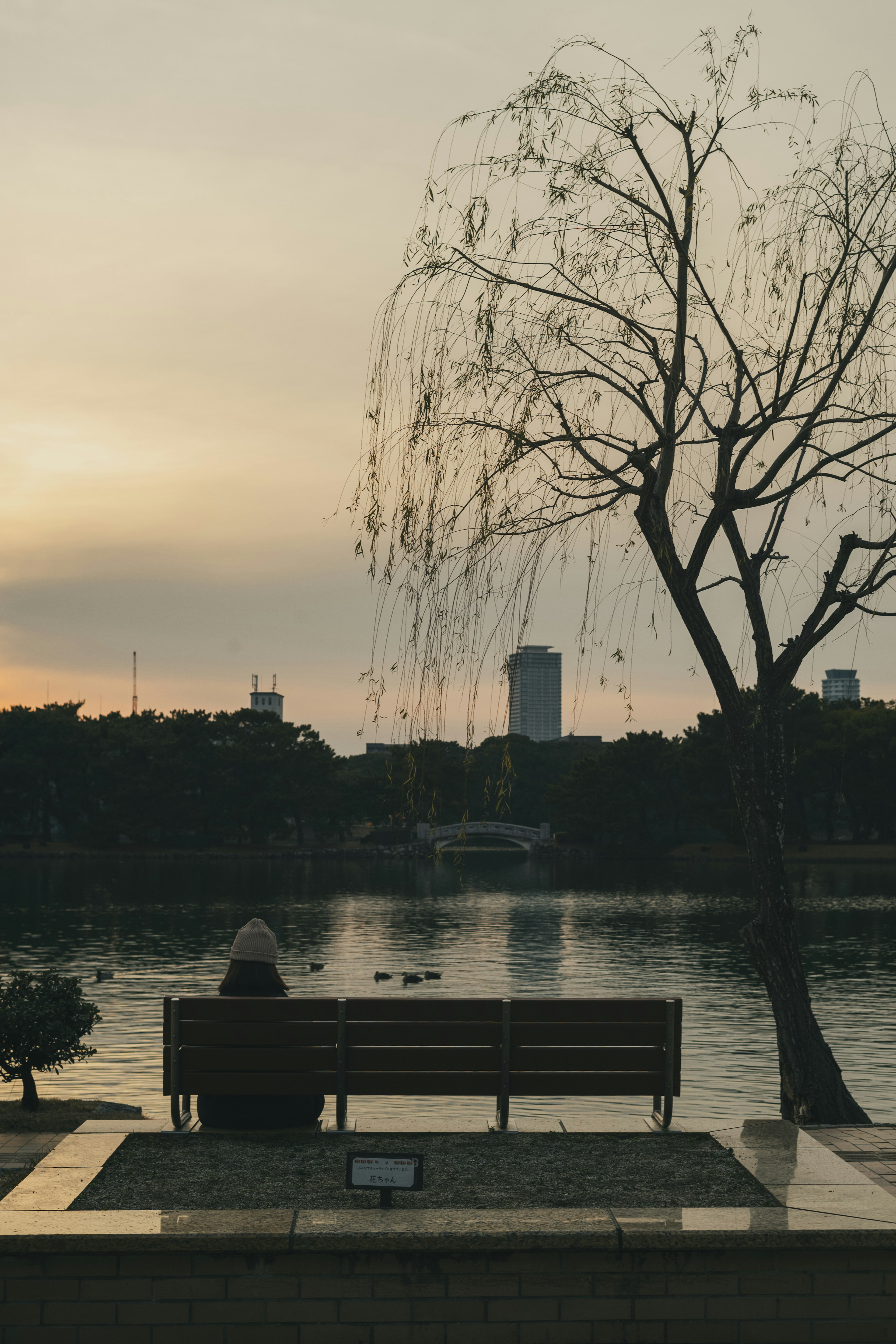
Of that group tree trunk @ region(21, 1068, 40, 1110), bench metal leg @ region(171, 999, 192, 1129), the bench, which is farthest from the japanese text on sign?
tree trunk @ region(21, 1068, 40, 1110)

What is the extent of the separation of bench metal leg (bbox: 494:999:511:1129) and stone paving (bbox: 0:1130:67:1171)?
3.50 meters

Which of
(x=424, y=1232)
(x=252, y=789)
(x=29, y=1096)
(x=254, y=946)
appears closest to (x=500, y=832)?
(x=252, y=789)

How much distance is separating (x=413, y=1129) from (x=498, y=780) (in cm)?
239

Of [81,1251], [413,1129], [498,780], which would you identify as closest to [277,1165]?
[413,1129]

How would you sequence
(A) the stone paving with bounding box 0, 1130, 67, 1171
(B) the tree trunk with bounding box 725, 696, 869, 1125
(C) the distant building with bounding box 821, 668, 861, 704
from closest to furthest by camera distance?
(A) the stone paving with bounding box 0, 1130, 67, 1171 < (B) the tree trunk with bounding box 725, 696, 869, 1125 < (C) the distant building with bounding box 821, 668, 861, 704

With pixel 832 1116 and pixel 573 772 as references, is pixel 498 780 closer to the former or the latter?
pixel 832 1116

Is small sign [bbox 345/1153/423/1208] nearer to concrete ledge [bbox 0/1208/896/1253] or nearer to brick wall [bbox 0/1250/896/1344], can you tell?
concrete ledge [bbox 0/1208/896/1253]

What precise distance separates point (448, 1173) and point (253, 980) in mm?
1916

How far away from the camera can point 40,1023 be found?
484 inches

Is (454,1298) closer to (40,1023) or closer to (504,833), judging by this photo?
(40,1023)

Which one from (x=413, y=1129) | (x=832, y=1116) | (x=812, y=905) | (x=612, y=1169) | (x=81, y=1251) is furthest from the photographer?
(x=812, y=905)

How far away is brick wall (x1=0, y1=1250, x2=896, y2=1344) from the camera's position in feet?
17.6

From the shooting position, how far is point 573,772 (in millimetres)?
114500

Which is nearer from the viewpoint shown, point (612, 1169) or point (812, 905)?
point (612, 1169)
